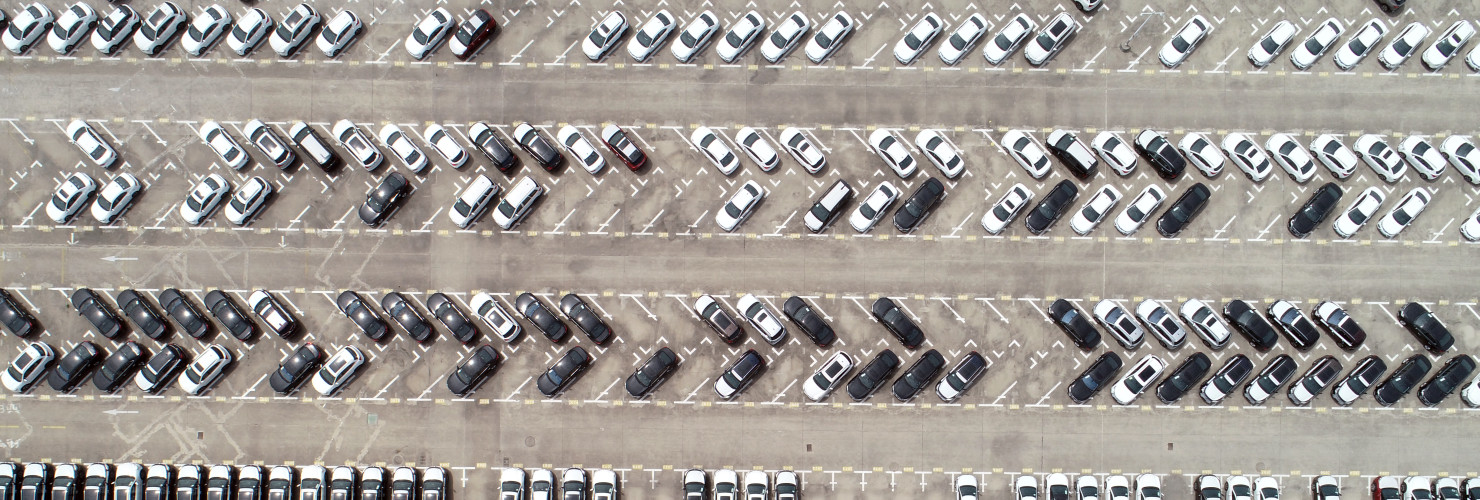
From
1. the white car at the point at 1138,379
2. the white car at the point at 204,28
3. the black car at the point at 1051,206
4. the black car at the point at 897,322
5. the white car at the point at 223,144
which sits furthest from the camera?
the white car at the point at 204,28

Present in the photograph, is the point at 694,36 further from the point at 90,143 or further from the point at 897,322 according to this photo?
the point at 90,143

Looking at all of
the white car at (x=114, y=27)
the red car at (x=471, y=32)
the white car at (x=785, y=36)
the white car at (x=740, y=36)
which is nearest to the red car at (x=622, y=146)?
the white car at (x=740, y=36)

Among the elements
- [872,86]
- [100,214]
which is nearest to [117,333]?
[100,214]

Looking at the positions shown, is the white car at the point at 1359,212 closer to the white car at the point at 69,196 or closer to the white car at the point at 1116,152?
the white car at the point at 1116,152

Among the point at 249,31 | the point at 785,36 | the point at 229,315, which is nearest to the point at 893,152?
the point at 785,36

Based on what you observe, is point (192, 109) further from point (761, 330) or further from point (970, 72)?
point (970, 72)

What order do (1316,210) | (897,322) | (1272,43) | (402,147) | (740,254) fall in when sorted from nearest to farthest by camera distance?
(897,322)
(1316,210)
(402,147)
(1272,43)
(740,254)
